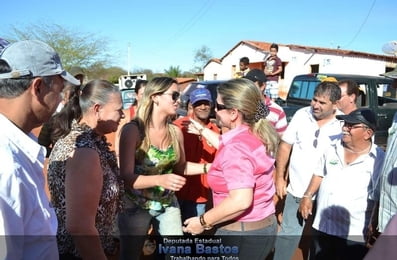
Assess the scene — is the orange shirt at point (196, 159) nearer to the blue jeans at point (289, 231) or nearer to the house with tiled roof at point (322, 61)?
the blue jeans at point (289, 231)

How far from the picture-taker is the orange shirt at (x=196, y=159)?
3584 millimetres

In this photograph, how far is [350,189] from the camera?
282 cm

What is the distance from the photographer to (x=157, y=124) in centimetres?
290

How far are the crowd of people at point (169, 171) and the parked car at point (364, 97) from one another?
4.91m

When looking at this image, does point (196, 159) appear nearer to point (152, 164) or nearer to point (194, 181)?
point (194, 181)

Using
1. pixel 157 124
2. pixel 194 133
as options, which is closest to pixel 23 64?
pixel 157 124

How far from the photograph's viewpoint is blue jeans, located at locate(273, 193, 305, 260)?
349cm

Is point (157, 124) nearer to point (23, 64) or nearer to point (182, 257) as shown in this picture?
point (182, 257)

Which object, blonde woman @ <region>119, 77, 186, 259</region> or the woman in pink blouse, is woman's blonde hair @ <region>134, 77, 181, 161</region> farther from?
the woman in pink blouse

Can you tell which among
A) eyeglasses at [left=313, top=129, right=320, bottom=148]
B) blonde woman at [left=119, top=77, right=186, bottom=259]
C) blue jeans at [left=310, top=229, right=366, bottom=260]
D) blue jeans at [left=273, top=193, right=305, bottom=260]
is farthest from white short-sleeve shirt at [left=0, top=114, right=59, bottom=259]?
eyeglasses at [left=313, top=129, right=320, bottom=148]

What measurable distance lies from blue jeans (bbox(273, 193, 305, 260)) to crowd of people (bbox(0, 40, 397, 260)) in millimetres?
11

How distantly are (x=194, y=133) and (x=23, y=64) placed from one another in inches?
85.3

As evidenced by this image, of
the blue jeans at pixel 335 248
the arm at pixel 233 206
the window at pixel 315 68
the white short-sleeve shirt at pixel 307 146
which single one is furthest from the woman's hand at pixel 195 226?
the window at pixel 315 68

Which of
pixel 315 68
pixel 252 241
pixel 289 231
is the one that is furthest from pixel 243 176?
pixel 315 68
